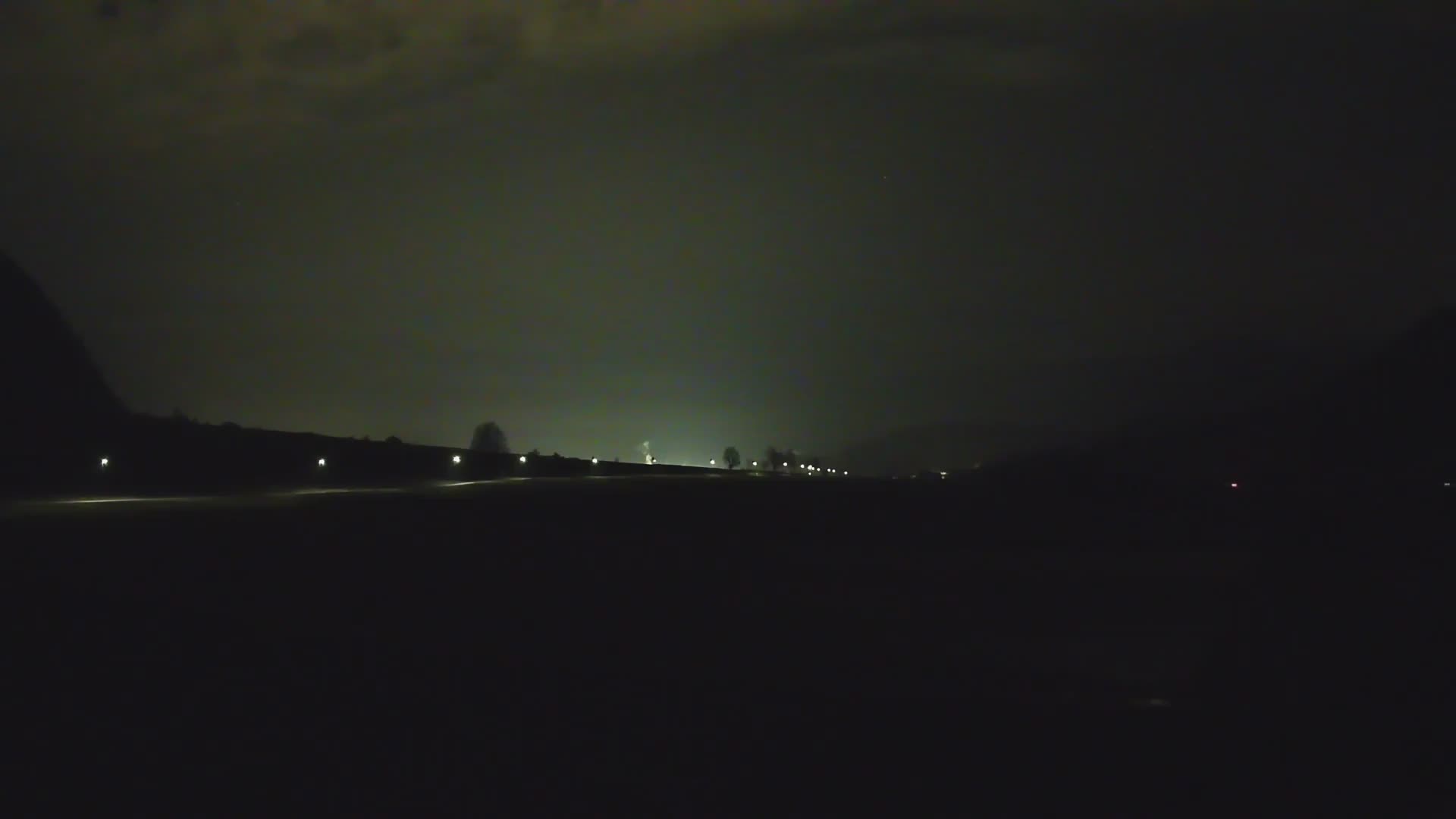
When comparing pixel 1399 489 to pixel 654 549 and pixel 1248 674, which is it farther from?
pixel 1248 674

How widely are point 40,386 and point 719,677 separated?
66.5 metres

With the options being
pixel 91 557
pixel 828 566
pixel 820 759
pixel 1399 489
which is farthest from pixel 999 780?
pixel 1399 489

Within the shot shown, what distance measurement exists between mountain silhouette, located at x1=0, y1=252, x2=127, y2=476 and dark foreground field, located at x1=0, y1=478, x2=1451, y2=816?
29522 millimetres

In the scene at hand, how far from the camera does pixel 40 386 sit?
217ft

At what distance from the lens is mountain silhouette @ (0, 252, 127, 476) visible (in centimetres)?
4434

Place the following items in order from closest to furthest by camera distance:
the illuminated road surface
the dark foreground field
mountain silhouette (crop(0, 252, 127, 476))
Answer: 1. the dark foreground field
2. the illuminated road surface
3. mountain silhouette (crop(0, 252, 127, 476))

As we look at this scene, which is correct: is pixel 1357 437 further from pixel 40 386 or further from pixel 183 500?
pixel 40 386

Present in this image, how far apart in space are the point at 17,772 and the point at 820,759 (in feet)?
12.9

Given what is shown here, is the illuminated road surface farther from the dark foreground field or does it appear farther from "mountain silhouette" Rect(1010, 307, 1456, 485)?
"mountain silhouette" Rect(1010, 307, 1456, 485)

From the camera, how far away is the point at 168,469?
45.4 metres

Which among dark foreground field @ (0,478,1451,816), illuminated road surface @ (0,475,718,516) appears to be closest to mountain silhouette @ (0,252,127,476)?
illuminated road surface @ (0,475,718,516)

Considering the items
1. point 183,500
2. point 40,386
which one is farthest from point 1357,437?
point 40,386

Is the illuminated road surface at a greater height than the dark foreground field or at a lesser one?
greater

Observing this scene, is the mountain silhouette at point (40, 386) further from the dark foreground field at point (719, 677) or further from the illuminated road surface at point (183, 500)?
the dark foreground field at point (719, 677)
